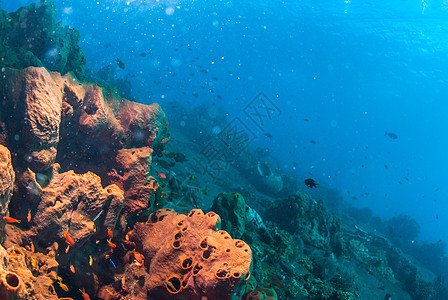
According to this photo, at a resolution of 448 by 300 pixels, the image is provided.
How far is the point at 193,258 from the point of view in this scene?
3.22 meters

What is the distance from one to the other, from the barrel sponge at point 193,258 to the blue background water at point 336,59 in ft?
50.7

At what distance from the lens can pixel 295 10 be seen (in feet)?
112

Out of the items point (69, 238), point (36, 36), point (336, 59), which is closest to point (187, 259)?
point (69, 238)

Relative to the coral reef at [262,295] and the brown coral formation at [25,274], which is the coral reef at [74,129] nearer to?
the brown coral formation at [25,274]

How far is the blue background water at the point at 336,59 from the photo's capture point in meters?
30.2

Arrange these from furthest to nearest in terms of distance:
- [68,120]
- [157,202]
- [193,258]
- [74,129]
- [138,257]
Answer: [157,202] → [74,129] → [68,120] → [138,257] → [193,258]

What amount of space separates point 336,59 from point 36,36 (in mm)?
47468

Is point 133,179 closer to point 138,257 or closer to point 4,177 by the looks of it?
point 138,257

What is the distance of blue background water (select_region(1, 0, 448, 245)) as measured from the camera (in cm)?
3016

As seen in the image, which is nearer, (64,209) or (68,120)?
(64,209)

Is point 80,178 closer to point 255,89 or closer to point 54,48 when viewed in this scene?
point 54,48

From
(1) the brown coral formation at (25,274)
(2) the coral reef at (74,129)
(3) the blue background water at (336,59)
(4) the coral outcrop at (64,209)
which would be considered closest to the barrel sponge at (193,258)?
(2) the coral reef at (74,129)

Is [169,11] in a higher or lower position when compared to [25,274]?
higher

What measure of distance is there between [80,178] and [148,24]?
9551cm
